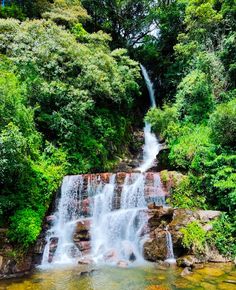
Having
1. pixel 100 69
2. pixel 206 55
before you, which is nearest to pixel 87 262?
pixel 100 69

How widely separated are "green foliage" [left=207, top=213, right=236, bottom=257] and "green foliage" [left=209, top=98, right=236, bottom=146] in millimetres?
3955

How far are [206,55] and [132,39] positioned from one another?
12212 mm

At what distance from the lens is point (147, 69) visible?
2892 cm

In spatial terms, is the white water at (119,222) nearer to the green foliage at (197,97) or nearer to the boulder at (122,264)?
the boulder at (122,264)

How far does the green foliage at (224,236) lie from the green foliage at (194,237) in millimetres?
334

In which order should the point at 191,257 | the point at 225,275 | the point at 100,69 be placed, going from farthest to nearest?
the point at 100,69 → the point at 191,257 → the point at 225,275

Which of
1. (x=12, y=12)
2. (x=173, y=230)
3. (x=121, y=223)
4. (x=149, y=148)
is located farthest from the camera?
(x=149, y=148)

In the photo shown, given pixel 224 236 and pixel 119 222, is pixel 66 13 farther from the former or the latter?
pixel 224 236

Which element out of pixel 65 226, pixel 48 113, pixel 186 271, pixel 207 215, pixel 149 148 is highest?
pixel 149 148

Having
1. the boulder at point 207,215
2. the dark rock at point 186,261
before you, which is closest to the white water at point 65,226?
the dark rock at point 186,261

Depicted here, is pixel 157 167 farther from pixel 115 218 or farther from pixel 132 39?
pixel 132 39

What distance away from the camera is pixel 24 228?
10812mm

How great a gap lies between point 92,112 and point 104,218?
781 cm

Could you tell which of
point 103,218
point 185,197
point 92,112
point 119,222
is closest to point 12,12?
point 92,112
